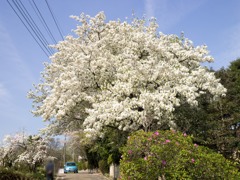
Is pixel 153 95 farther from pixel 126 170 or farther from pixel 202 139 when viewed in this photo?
pixel 202 139

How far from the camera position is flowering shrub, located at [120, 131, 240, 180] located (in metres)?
11.0

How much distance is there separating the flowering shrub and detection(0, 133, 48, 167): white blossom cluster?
13.9m

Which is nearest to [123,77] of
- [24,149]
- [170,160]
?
[170,160]

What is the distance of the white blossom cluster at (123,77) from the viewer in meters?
16.9

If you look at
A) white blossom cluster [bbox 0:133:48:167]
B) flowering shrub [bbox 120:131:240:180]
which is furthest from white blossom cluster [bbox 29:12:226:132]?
white blossom cluster [bbox 0:133:48:167]

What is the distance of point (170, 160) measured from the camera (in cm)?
1158

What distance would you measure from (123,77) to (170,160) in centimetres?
743

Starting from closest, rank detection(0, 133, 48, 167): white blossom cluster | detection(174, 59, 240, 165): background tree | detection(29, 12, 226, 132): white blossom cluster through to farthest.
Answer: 1. detection(29, 12, 226, 132): white blossom cluster
2. detection(174, 59, 240, 165): background tree
3. detection(0, 133, 48, 167): white blossom cluster

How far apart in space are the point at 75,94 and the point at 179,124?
6.91 metres

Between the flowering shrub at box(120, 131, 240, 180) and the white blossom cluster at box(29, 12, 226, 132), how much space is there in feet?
12.5

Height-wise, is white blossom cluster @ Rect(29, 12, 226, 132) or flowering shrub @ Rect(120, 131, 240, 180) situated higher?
white blossom cluster @ Rect(29, 12, 226, 132)


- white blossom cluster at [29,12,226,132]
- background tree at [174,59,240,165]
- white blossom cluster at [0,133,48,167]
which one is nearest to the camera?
white blossom cluster at [29,12,226,132]

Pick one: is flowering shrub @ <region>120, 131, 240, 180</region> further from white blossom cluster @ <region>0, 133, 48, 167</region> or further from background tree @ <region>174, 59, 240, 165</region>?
white blossom cluster @ <region>0, 133, 48, 167</region>

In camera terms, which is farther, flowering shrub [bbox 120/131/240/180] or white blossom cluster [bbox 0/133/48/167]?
white blossom cluster [bbox 0/133/48/167]
